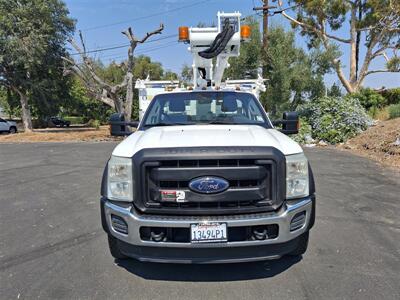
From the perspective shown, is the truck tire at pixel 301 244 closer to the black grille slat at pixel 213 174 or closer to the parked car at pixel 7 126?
the black grille slat at pixel 213 174

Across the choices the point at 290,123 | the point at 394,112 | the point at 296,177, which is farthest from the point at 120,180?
the point at 394,112

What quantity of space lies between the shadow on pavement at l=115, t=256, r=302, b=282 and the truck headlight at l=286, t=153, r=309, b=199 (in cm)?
94

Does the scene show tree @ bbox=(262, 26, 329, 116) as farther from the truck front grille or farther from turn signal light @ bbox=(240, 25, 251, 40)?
the truck front grille

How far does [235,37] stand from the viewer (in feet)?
20.2

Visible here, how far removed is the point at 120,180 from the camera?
125 inches

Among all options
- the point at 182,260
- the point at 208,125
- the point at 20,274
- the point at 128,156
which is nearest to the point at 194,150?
the point at 128,156

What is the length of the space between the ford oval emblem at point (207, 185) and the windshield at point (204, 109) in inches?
57.4

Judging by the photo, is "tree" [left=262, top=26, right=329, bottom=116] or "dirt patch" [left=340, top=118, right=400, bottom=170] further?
"tree" [left=262, top=26, right=329, bottom=116]

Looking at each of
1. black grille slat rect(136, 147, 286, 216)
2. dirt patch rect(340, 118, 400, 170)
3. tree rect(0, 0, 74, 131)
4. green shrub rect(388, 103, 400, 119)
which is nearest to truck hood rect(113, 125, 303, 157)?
black grille slat rect(136, 147, 286, 216)

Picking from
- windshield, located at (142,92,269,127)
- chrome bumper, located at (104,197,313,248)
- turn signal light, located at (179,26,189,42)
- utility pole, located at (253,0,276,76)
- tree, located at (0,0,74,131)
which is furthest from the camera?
tree, located at (0,0,74,131)

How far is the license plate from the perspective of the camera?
299cm

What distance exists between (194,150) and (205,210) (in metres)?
0.53

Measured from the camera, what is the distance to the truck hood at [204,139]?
10.5 ft

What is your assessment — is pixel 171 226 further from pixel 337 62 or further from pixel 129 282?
pixel 337 62
